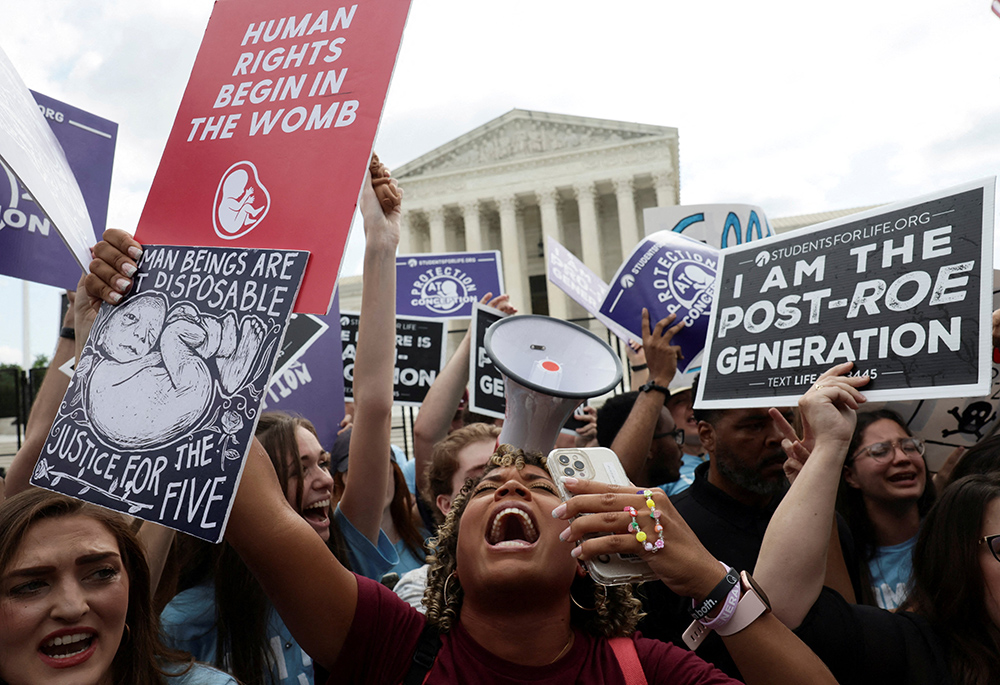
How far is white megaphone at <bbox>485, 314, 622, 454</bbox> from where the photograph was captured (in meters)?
3.03

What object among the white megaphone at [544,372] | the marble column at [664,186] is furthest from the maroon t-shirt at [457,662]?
the marble column at [664,186]

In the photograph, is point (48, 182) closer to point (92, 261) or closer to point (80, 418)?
point (92, 261)

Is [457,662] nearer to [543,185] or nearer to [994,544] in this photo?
[994,544]

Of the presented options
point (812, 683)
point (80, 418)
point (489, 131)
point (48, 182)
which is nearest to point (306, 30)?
point (48, 182)

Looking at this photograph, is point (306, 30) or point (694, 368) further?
point (694, 368)

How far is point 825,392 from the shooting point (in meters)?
2.21

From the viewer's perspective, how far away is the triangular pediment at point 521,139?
135 ft

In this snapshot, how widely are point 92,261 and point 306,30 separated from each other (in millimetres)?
905

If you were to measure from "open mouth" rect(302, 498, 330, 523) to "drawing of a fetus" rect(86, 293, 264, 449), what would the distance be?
3.83 ft

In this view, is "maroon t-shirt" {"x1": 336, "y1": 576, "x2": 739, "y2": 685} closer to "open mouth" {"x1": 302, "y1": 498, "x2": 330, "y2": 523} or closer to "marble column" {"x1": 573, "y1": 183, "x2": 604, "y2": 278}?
"open mouth" {"x1": 302, "y1": 498, "x2": 330, "y2": 523}

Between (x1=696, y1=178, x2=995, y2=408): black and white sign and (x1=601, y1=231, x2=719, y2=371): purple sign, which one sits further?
(x1=601, y1=231, x2=719, y2=371): purple sign

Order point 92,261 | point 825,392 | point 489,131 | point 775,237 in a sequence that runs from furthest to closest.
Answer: point 489,131
point 775,237
point 825,392
point 92,261

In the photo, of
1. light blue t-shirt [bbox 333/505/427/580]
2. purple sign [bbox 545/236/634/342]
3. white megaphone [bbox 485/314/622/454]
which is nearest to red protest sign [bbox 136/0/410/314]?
light blue t-shirt [bbox 333/505/427/580]

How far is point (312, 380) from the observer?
4004 mm
